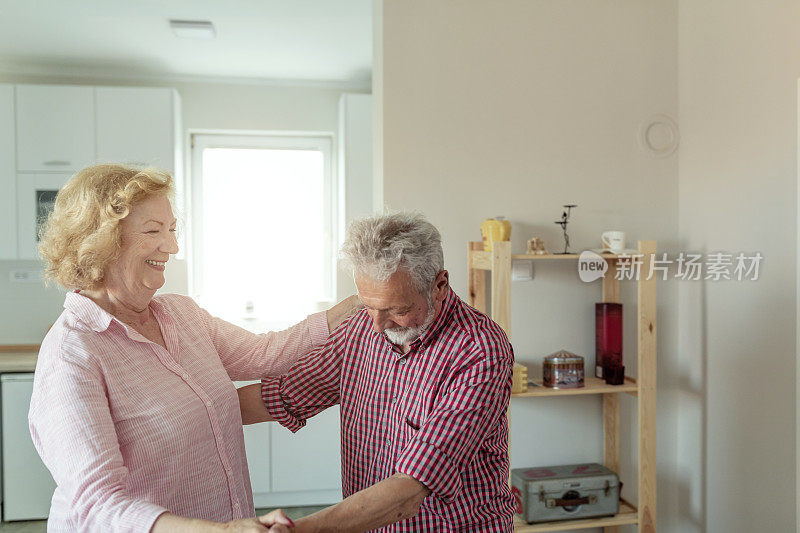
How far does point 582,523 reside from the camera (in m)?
2.52

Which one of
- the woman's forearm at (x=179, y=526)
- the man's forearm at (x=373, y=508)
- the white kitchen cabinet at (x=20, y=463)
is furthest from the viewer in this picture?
the white kitchen cabinet at (x=20, y=463)

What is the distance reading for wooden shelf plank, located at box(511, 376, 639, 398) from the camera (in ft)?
8.09

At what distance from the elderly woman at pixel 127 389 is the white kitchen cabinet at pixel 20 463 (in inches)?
101

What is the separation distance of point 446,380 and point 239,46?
116 inches

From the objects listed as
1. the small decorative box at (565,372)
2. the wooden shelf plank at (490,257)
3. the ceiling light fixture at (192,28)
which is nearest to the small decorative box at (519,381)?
the small decorative box at (565,372)

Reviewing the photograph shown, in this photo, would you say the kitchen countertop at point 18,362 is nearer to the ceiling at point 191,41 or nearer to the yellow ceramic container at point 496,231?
the ceiling at point 191,41

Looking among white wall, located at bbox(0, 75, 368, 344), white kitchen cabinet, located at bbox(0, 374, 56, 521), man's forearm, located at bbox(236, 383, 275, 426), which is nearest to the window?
white wall, located at bbox(0, 75, 368, 344)

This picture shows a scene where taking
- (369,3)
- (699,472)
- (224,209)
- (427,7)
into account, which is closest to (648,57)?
(427,7)

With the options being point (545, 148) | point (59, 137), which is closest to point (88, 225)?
point (545, 148)

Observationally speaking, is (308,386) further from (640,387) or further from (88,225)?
(640,387)

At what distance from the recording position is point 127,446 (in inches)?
49.9

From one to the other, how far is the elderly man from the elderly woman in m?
0.26

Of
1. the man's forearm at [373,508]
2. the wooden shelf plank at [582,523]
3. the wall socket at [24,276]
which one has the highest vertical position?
the wall socket at [24,276]

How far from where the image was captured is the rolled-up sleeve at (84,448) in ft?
3.70
